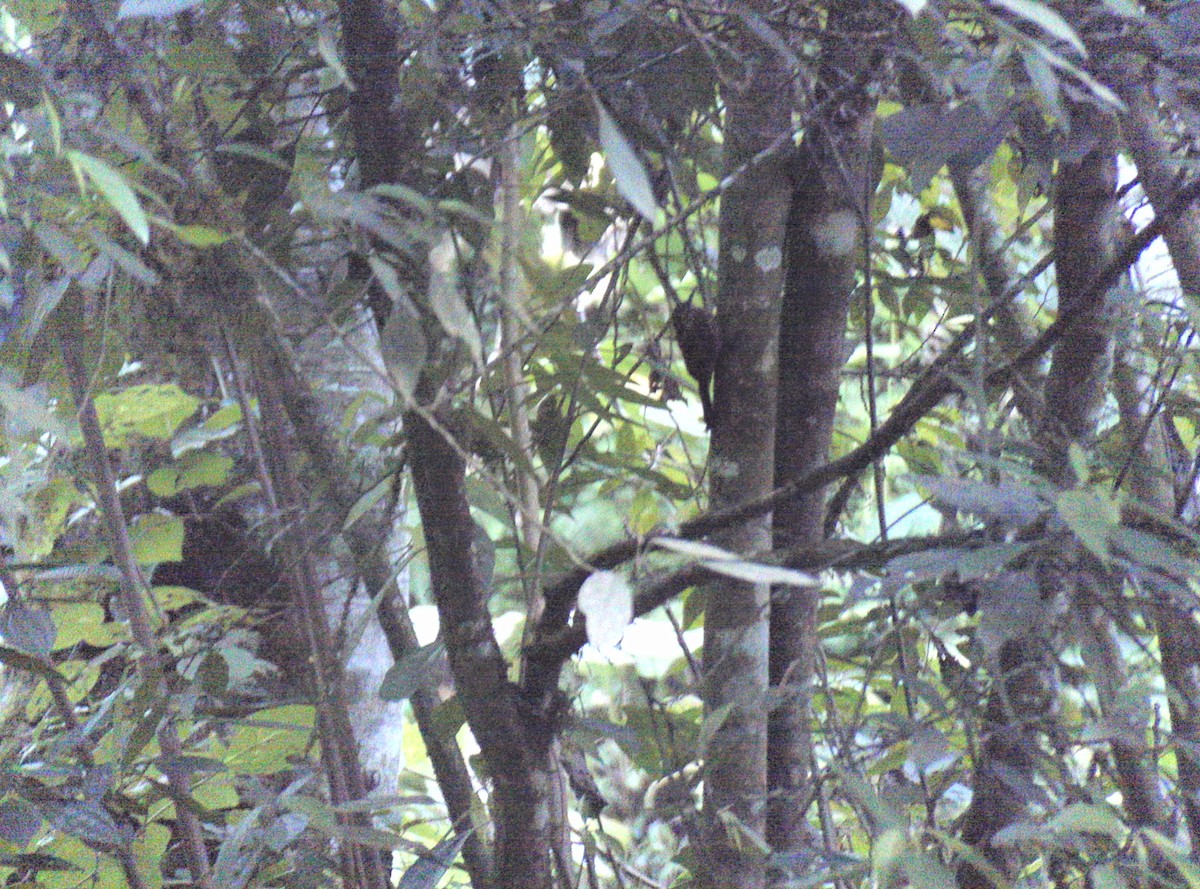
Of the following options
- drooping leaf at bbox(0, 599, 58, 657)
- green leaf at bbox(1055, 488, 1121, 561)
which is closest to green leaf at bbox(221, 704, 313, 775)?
drooping leaf at bbox(0, 599, 58, 657)

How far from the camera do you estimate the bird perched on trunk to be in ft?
2.55

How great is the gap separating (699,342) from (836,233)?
5.7 inches

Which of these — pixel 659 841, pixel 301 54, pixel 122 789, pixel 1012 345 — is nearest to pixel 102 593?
pixel 122 789

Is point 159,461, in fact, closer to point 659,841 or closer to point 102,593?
point 102,593

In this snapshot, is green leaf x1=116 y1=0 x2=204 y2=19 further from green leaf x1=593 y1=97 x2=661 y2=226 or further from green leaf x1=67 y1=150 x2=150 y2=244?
green leaf x1=593 y1=97 x2=661 y2=226

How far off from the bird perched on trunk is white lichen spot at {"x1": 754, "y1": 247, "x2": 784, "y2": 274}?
53 millimetres

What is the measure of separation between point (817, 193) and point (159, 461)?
869 millimetres

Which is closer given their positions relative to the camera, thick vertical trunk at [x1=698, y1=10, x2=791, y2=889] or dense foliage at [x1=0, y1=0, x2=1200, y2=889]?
dense foliage at [x1=0, y1=0, x2=1200, y2=889]

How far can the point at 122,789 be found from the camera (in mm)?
823

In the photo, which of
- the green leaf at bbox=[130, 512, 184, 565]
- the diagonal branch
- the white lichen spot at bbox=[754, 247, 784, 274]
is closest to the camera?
the diagonal branch

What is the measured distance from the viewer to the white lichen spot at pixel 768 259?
79 cm

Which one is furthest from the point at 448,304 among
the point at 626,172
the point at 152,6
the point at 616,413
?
the point at 616,413

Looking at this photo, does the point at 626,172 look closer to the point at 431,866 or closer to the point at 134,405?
the point at 431,866

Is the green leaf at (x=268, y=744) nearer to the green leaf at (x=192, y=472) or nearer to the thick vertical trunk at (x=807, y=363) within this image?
the green leaf at (x=192, y=472)
